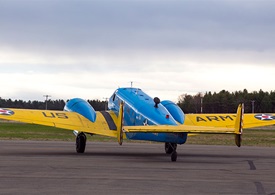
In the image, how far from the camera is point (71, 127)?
2984 cm

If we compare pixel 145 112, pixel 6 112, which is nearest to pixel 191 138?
pixel 145 112

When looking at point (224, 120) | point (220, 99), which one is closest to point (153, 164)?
point (224, 120)

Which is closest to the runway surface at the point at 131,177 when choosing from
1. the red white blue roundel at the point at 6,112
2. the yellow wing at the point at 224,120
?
the red white blue roundel at the point at 6,112

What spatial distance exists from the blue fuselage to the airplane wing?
1136 mm

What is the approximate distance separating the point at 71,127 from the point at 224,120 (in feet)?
27.9

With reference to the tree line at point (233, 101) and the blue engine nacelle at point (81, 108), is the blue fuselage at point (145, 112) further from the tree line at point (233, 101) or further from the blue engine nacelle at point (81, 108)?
the tree line at point (233, 101)

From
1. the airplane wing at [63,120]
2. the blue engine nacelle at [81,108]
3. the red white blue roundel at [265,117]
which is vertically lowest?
the airplane wing at [63,120]

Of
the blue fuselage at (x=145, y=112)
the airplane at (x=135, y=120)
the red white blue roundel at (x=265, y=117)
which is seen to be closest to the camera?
the airplane at (x=135, y=120)

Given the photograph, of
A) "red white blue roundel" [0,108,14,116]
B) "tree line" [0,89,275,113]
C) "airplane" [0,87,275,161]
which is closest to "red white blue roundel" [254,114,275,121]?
"airplane" [0,87,275,161]

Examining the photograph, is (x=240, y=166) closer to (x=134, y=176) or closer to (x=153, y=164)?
(x=153, y=164)

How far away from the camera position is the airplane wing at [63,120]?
2968 cm

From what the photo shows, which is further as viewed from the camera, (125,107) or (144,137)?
(125,107)

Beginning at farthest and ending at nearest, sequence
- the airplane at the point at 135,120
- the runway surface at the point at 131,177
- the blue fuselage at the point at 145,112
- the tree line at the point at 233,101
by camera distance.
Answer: the tree line at the point at 233,101 → the blue fuselage at the point at 145,112 → the airplane at the point at 135,120 → the runway surface at the point at 131,177

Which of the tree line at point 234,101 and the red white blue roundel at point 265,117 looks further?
the tree line at point 234,101
